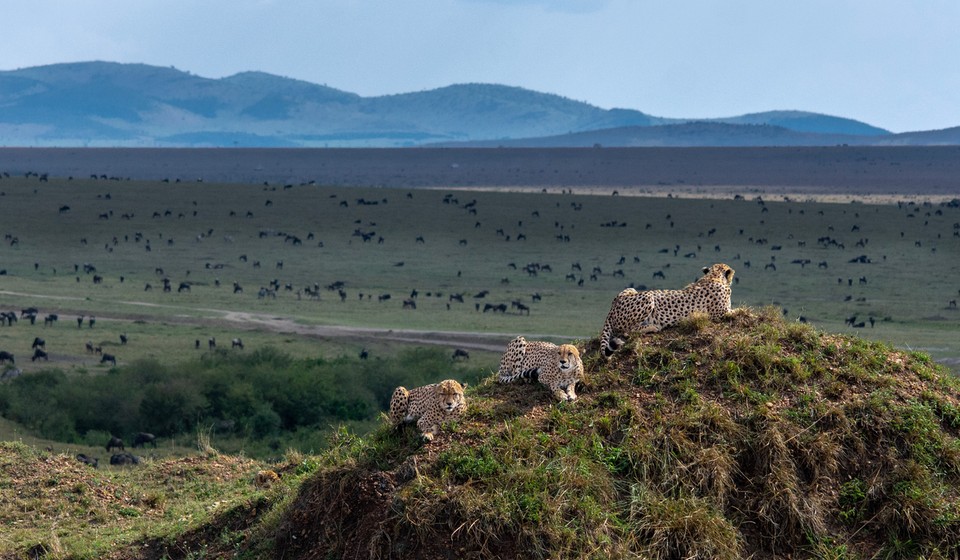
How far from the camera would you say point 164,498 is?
38.2 ft

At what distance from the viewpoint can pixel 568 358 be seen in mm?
8953

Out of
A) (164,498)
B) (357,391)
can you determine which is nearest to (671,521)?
(164,498)

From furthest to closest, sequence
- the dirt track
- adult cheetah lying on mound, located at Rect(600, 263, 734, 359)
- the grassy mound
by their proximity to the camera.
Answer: the dirt track < adult cheetah lying on mound, located at Rect(600, 263, 734, 359) < the grassy mound

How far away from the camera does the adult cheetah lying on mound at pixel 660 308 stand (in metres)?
9.95

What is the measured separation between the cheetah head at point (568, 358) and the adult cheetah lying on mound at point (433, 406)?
30.2 inches

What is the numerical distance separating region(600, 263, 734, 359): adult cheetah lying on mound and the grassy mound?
1.22 feet

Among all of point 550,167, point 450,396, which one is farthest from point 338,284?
point 550,167

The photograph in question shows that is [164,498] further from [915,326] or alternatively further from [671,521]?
[915,326]

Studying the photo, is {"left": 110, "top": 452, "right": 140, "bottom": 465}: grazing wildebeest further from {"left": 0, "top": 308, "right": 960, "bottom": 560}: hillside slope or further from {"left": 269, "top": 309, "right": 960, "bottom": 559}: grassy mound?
{"left": 269, "top": 309, "right": 960, "bottom": 559}: grassy mound

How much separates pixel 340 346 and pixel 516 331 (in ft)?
17.5

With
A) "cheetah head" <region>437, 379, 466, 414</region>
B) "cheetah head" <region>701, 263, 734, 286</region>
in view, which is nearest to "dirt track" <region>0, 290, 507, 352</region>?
"cheetah head" <region>701, 263, 734, 286</region>

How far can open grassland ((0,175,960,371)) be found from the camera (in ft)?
125

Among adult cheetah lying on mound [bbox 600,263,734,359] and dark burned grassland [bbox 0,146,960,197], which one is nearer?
adult cheetah lying on mound [bbox 600,263,734,359]

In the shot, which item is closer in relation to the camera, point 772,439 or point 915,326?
point 772,439
